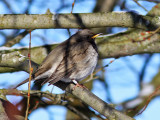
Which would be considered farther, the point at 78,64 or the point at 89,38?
the point at 89,38

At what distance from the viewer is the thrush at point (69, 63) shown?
488 cm

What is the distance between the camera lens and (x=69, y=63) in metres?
5.12

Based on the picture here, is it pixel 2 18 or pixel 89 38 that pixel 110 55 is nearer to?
pixel 89 38

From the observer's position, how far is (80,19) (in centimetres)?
431

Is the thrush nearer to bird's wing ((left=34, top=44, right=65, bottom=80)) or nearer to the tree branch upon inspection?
bird's wing ((left=34, top=44, right=65, bottom=80))

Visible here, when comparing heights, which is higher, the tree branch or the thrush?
the tree branch

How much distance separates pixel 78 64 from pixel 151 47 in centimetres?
156

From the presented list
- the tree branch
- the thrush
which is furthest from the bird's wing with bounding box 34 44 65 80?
the tree branch

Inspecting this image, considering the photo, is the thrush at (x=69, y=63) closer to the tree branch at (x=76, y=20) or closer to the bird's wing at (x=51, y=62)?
the bird's wing at (x=51, y=62)

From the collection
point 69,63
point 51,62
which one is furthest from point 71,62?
point 51,62

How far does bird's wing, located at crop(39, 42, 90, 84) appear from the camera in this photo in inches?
189

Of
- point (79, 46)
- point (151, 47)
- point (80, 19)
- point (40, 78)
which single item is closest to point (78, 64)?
point (79, 46)

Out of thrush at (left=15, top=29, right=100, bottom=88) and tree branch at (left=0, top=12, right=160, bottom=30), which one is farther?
thrush at (left=15, top=29, right=100, bottom=88)

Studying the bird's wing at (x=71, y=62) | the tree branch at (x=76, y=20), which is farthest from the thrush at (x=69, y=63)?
the tree branch at (x=76, y=20)
